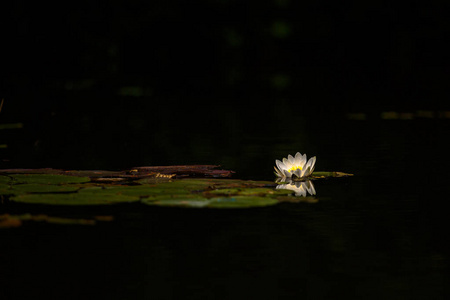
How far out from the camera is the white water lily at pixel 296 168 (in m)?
4.40

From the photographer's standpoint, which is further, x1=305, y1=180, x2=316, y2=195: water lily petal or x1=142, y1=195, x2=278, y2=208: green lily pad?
x1=305, y1=180, x2=316, y2=195: water lily petal

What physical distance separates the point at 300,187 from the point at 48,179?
3.51ft

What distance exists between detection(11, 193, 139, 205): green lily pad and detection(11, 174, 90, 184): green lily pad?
359 mm

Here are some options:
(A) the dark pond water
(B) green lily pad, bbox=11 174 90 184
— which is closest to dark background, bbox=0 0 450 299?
(A) the dark pond water

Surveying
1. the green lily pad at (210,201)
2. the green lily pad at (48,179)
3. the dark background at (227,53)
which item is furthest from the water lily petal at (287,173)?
the dark background at (227,53)

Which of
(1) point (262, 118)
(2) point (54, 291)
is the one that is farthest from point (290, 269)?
(1) point (262, 118)

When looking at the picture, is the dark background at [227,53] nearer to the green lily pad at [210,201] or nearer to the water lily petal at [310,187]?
the water lily petal at [310,187]

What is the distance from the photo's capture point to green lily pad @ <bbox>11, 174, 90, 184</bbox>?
13.4ft

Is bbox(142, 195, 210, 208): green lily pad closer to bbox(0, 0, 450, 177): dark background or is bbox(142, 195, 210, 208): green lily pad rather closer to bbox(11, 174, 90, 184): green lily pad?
bbox(11, 174, 90, 184): green lily pad

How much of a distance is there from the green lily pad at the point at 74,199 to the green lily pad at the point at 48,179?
0.36m

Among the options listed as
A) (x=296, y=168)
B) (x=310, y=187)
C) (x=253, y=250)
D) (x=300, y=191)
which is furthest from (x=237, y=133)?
(x=253, y=250)

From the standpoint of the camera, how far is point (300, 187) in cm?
422

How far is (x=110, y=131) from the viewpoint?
7520 millimetres

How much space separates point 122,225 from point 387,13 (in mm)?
10106
